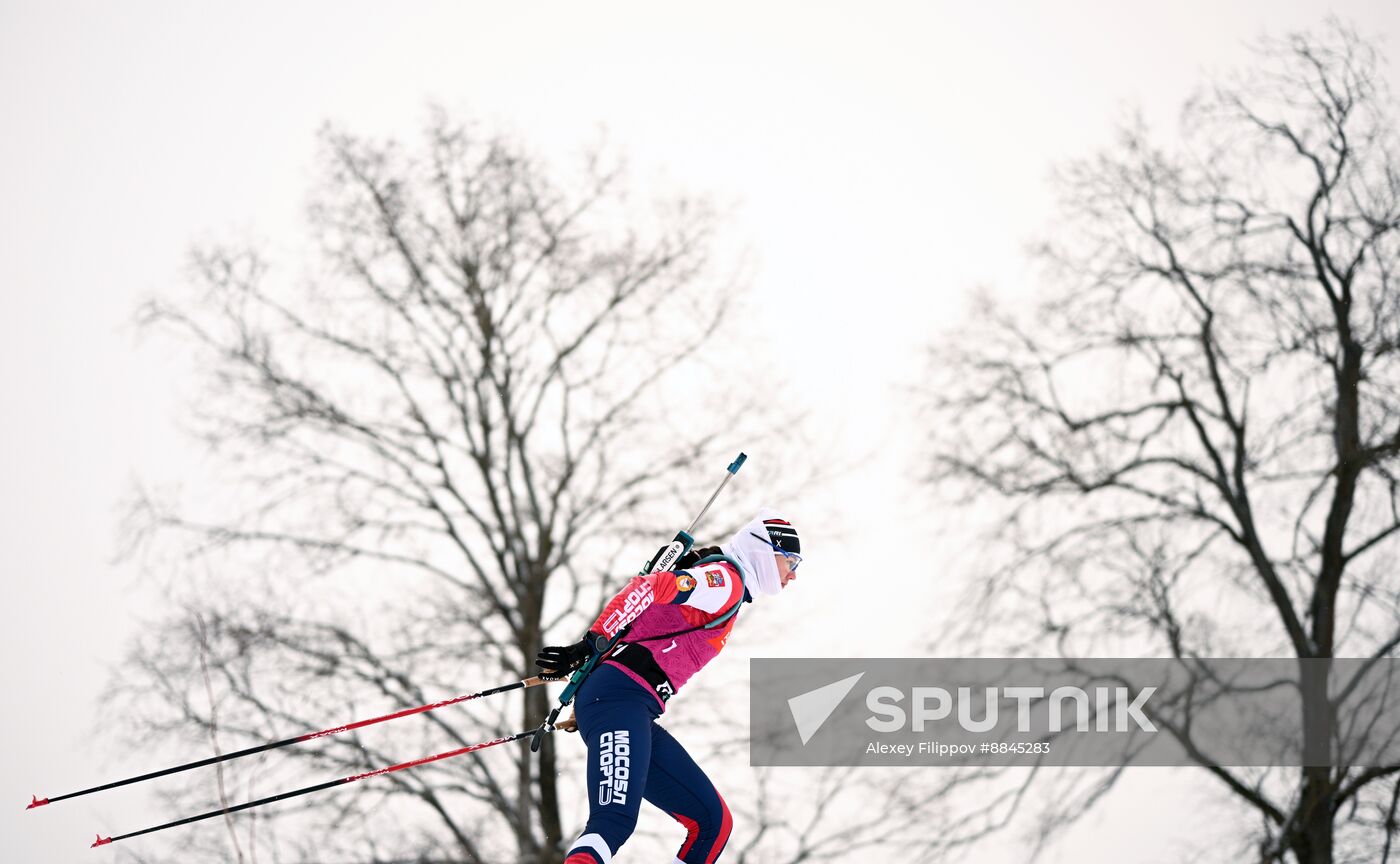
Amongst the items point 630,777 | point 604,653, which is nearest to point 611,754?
point 630,777

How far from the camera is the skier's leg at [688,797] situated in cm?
570

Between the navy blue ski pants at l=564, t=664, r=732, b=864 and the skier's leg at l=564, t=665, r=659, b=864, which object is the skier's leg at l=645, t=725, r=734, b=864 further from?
the skier's leg at l=564, t=665, r=659, b=864

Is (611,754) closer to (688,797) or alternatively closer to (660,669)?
(660,669)

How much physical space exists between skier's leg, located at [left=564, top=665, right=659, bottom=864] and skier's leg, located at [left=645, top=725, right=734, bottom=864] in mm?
145

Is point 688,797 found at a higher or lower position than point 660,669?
lower

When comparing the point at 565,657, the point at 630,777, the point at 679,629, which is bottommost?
the point at 630,777

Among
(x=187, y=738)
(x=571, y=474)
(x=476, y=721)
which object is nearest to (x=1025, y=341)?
(x=571, y=474)

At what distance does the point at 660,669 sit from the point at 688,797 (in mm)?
579

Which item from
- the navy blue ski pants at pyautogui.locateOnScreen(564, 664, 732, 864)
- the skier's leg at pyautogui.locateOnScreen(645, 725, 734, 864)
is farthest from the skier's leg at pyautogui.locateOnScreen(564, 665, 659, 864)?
the skier's leg at pyautogui.locateOnScreen(645, 725, 734, 864)

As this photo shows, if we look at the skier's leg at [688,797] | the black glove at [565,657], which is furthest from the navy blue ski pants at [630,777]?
the black glove at [565,657]

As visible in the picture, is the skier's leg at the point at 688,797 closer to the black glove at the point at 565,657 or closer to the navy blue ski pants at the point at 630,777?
the navy blue ski pants at the point at 630,777

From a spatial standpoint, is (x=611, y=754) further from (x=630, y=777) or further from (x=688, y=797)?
(x=688, y=797)

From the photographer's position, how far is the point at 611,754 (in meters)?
5.37

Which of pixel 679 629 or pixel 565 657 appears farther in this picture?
pixel 679 629
